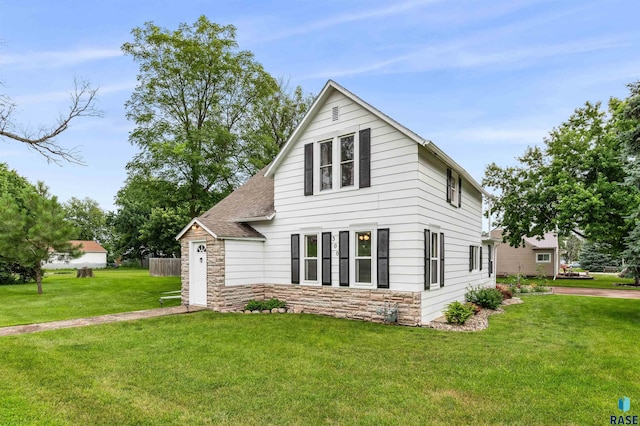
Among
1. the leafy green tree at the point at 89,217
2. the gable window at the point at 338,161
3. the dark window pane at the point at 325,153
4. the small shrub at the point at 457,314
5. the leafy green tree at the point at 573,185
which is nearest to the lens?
the small shrub at the point at 457,314

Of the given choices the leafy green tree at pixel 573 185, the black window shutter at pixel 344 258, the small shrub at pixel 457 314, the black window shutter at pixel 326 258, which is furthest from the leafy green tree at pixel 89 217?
the small shrub at pixel 457 314

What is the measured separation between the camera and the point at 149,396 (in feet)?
16.2

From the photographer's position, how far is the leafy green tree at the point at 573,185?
17.8 metres

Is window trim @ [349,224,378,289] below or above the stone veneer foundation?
above

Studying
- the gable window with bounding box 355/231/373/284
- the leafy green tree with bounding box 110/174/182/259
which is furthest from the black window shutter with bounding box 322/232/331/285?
the leafy green tree with bounding box 110/174/182/259

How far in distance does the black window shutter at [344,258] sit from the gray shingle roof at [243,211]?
313cm

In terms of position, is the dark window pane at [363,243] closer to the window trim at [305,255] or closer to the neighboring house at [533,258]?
the window trim at [305,255]

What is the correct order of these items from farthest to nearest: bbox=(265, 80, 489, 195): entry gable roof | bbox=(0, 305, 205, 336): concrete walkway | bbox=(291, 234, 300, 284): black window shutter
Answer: bbox=(291, 234, 300, 284): black window shutter, bbox=(265, 80, 489, 195): entry gable roof, bbox=(0, 305, 205, 336): concrete walkway

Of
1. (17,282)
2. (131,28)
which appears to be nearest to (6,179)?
(17,282)

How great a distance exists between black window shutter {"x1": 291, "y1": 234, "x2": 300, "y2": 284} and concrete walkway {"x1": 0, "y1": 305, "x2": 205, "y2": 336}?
3.34 metres

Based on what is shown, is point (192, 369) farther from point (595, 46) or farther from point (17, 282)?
point (17, 282)

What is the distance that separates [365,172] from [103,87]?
7.03 m

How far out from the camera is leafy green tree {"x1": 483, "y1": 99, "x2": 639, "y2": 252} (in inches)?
703

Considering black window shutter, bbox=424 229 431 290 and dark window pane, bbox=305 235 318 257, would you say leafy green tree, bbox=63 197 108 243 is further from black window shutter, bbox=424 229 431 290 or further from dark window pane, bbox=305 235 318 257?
black window shutter, bbox=424 229 431 290
